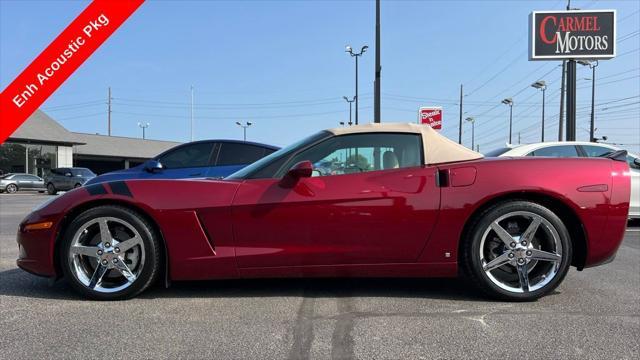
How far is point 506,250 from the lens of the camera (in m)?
3.62

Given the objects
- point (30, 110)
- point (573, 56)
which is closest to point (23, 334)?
point (30, 110)

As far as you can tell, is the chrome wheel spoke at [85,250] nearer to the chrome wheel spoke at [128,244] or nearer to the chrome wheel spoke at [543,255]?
the chrome wheel spoke at [128,244]

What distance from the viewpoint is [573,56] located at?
60.9 feet

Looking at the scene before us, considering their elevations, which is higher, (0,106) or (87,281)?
(0,106)

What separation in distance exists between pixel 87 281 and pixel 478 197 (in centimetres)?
293

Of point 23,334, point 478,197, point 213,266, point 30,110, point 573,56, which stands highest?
point 573,56

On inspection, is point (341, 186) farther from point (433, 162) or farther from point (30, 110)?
point (30, 110)

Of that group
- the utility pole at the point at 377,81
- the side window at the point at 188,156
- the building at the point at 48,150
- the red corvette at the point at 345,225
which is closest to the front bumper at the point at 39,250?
the red corvette at the point at 345,225

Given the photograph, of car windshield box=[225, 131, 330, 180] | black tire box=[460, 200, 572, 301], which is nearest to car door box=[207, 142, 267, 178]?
car windshield box=[225, 131, 330, 180]

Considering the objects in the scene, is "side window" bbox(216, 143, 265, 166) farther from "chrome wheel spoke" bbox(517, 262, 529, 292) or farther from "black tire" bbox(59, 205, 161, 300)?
"chrome wheel spoke" bbox(517, 262, 529, 292)

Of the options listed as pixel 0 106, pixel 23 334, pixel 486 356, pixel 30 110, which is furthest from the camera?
pixel 0 106

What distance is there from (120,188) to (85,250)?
1.69ft

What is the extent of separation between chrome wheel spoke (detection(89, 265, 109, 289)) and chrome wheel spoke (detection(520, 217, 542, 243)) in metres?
3.09

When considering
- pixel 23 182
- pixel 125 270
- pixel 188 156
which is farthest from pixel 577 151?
pixel 23 182
